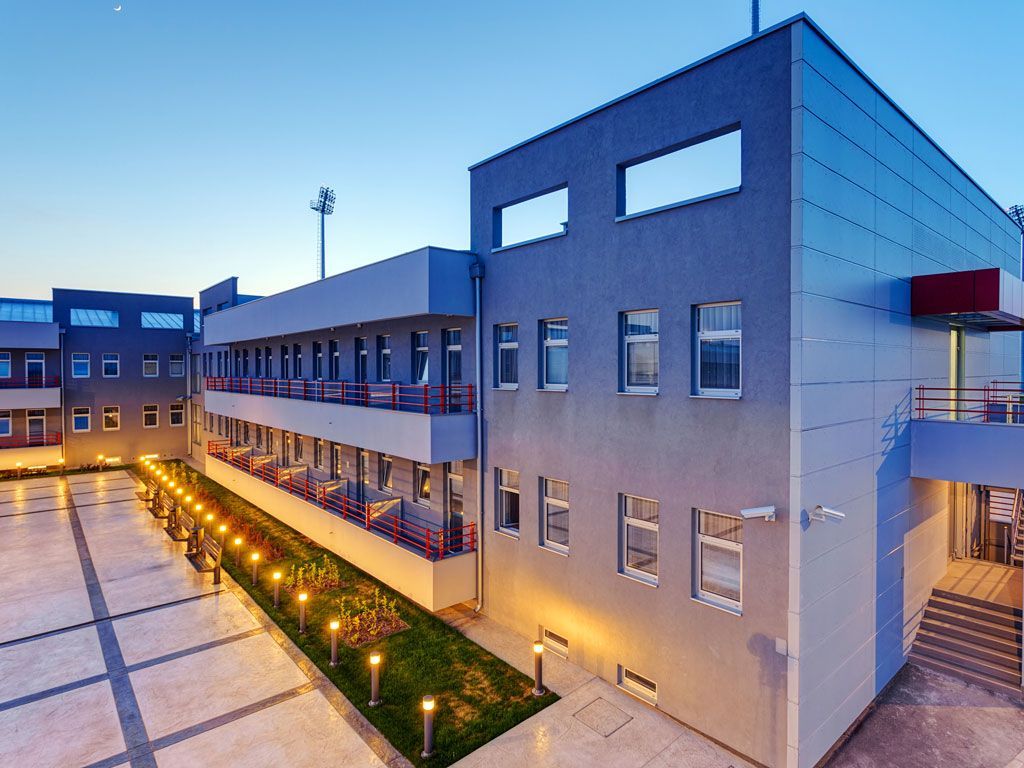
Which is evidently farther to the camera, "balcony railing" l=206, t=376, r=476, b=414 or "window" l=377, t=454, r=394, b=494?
"window" l=377, t=454, r=394, b=494

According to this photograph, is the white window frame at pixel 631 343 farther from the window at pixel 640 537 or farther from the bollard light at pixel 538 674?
the bollard light at pixel 538 674

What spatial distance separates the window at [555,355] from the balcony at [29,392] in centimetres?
3038

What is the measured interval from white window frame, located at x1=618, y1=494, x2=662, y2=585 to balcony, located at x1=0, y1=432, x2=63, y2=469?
3294 centimetres

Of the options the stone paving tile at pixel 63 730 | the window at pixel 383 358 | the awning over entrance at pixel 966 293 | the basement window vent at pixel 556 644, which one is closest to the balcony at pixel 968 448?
the awning over entrance at pixel 966 293

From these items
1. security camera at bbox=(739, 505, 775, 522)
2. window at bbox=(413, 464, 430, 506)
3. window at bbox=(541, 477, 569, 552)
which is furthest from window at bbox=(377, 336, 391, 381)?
security camera at bbox=(739, 505, 775, 522)

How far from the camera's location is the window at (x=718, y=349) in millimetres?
7051

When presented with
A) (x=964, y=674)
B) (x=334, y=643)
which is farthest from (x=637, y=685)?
(x=964, y=674)

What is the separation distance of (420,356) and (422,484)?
339 cm

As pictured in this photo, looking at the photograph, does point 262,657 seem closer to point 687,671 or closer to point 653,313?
point 687,671

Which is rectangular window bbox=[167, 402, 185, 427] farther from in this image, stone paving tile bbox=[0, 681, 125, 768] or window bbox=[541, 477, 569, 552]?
window bbox=[541, 477, 569, 552]

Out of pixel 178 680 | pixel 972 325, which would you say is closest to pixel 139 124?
pixel 178 680

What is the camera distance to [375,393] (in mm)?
14891

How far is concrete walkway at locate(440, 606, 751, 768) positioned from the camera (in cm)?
684

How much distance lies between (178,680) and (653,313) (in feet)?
33.7
